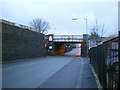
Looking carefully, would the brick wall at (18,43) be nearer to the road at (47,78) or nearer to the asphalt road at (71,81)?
the road at (47,78)

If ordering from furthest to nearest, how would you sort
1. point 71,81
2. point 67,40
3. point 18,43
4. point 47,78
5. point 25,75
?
1. point 67,40
2. point 18,43
3. point 25,75
4. point 47,78
5. point 71,81

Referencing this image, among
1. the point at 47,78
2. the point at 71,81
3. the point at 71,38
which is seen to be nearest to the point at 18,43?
the point at 47,78

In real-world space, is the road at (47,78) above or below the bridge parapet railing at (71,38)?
below

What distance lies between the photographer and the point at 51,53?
63469 mm

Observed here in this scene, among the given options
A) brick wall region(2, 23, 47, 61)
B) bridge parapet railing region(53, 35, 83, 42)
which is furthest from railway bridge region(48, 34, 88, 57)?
brick wall region(2, 23, 47, 61)

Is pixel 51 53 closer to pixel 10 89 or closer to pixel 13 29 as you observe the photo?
pixel 13 29

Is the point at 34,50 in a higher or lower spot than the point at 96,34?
lower

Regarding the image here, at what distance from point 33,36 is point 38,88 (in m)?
39.0

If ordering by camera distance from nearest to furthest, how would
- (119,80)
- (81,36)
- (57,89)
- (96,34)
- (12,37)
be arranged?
(119,80) → (57,89) → (12,37) → (96,34) → (81,36)

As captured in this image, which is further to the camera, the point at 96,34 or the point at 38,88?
the point at 96,34

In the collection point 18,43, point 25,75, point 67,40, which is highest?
point 67,40

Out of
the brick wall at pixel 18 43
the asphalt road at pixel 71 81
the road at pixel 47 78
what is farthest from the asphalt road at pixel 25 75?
the brick wall at pixel 18 43

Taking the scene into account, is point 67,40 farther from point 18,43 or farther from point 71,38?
point 18,43

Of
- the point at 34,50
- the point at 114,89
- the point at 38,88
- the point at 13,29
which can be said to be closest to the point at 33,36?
the point at 34,50
